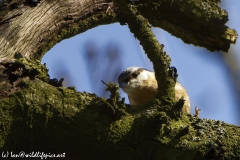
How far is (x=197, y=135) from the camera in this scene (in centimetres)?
168

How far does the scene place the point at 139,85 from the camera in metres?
3.69

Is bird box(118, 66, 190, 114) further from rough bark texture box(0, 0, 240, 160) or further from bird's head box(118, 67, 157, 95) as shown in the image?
rough bark texture box(0, 0, 240, 160)

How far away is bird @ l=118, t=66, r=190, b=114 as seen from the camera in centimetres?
354

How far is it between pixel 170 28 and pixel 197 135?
0.99 meters

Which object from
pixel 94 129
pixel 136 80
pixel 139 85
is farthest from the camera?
pixel 136 80

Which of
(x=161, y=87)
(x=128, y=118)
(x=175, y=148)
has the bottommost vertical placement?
(x=175, y=148)

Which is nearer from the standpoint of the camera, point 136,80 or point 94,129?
point 94,129

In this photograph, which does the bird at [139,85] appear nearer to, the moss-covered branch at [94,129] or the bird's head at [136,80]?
the bird's head at [136,80]

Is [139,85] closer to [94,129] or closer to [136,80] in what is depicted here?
[136,80]

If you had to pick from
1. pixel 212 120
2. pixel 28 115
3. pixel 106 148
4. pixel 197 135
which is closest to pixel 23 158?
pixel 28 115

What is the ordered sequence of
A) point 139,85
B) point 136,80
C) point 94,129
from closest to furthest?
point 94,129
point 139,85
point 136,80

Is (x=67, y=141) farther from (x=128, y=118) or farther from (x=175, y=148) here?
(x=175, y=148)

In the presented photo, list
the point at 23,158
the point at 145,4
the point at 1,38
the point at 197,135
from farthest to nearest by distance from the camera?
the point at 145,4, the point at 1,38, the point at 197,135, the point at 23,158

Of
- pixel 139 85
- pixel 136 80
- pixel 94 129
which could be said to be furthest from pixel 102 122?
pixel 136 80
